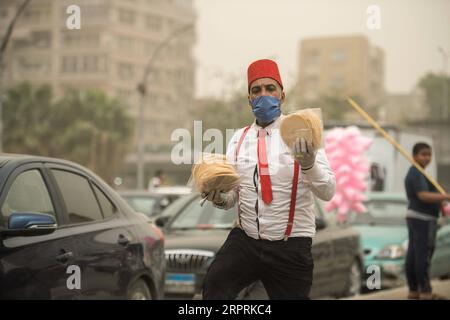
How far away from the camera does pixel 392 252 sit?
13953 mm

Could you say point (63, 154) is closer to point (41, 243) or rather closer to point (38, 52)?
point (38, 52)

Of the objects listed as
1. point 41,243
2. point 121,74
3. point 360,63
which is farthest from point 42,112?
point 360,63

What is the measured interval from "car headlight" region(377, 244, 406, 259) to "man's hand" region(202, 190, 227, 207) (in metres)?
8.75

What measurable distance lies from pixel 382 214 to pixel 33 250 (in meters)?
10.4

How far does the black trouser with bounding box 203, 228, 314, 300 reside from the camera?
218 inches

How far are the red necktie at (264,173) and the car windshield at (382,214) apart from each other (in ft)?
32.5

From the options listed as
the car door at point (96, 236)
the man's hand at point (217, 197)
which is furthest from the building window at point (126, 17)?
the man's hand at point (217, 197)

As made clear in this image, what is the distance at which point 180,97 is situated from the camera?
Result: 122m

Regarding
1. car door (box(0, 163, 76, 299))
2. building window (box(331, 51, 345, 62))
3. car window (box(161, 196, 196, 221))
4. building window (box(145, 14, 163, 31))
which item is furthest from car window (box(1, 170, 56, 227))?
building window (box(331, 51, 345, 62))

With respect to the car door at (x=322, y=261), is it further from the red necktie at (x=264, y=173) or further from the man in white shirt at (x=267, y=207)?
the red necktie at (x=264, y=173)

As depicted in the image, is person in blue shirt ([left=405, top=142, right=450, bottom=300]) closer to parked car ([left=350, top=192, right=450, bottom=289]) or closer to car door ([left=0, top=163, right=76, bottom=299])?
parked car ([left=350, top=192, right=450, bottom=289])

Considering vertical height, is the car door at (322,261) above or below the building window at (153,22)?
below

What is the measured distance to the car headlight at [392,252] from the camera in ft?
45.7
